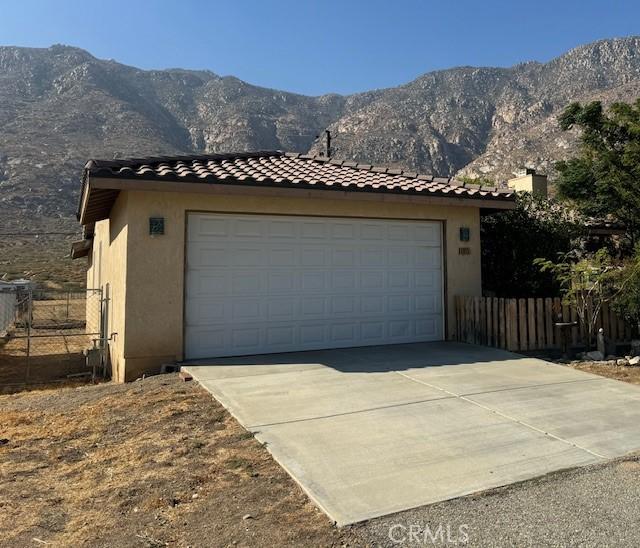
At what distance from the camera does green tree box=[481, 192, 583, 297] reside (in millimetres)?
10906

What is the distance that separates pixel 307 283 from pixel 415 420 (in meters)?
4.29

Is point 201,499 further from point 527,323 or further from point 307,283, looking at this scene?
point 527,323

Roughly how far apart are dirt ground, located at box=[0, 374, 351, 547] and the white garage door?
2.76 meters

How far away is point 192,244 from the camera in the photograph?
27.1ft

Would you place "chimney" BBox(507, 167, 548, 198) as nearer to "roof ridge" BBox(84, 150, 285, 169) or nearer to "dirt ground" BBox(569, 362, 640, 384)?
"roof ridge" BBox(84, 150, 285, 169)

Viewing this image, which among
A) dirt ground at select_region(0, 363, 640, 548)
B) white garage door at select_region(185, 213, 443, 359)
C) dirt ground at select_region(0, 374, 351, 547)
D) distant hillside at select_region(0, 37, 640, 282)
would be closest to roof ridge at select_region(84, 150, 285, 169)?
white garage door at select_region(185, 213, 443, 359)

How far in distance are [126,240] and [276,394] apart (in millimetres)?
3600

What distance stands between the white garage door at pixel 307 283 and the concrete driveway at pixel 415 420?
0.76m

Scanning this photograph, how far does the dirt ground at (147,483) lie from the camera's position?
308 centimetres

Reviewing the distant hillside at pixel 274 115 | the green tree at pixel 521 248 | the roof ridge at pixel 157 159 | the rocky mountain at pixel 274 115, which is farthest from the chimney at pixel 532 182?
the rocky mountain at pixel 274 115

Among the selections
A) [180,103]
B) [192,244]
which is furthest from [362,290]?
[180,103]

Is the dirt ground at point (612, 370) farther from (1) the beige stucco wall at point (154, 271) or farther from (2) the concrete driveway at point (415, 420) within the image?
(1) the beige stucco wall at point (154, 271)

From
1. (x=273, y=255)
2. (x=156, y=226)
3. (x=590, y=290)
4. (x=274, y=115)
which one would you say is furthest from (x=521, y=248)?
(x=274, y=115)

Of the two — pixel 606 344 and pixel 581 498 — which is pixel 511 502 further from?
pixel 606 344
